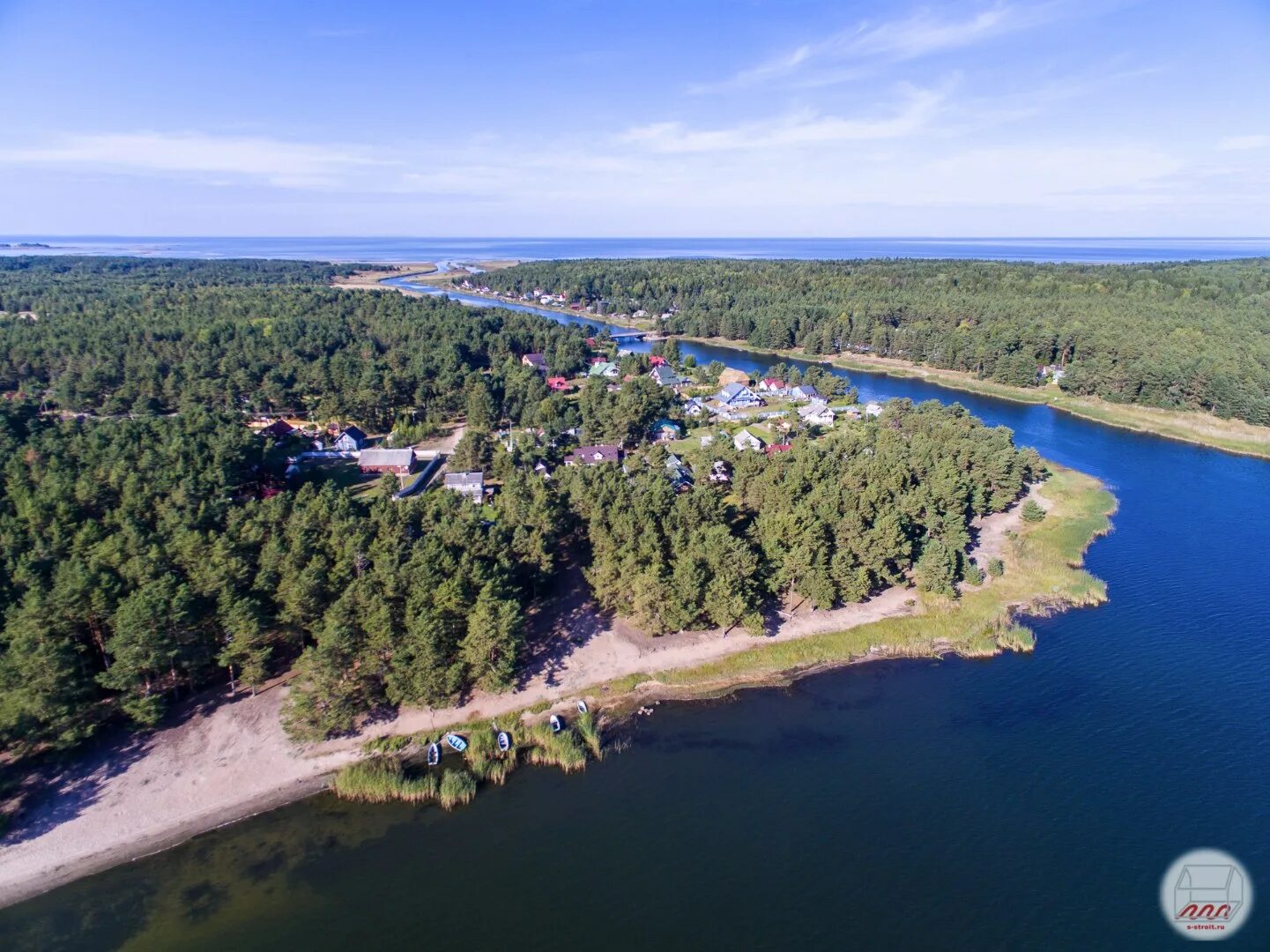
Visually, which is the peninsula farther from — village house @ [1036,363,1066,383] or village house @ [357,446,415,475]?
village house @ [1036,363,1066,383]

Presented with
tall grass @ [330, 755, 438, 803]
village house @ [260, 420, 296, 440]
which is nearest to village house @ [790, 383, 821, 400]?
village house @ [260, 420, 296, 440]

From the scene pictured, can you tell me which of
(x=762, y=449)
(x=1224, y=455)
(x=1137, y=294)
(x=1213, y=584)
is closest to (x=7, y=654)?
(x=762, y=449)

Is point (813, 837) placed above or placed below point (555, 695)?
below

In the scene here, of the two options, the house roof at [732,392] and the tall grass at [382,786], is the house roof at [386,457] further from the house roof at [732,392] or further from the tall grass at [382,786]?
the house roof at [732,392]

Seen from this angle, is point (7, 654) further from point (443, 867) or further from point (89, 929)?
point (443, 867)

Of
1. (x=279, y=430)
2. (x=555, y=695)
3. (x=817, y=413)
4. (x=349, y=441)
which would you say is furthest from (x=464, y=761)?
(x=817, y=413)

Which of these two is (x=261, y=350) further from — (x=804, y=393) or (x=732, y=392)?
(x=804, y=393)

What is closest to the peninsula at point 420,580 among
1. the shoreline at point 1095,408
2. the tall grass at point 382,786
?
the tall grass at point 382,786
